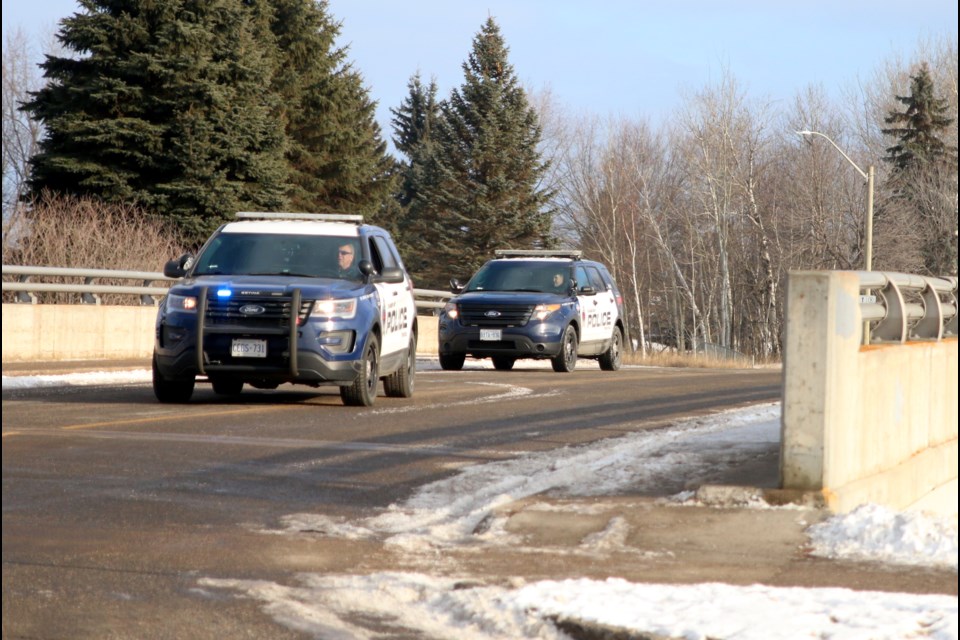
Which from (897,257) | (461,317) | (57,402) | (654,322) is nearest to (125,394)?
(57,402)

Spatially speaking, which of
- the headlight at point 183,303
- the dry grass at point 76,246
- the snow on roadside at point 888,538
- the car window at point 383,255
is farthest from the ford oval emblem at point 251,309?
the dry grass at point 76,246

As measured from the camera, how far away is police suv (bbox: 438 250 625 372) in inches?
895

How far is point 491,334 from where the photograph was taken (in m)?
22.8

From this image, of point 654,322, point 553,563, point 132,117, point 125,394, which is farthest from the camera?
point 654,322

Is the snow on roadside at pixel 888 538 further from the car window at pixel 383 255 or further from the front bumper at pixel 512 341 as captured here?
the front bumper at pixel 512 341

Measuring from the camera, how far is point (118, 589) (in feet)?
20.3

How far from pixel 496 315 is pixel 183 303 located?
31.3ft

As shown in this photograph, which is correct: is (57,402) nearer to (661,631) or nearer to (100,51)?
(661,631)

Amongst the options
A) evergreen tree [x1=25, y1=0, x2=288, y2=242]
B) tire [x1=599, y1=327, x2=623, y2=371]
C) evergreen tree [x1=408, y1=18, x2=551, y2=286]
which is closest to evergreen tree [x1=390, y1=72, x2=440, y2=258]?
evergreen tree [x1=408, y1=18, x2=551, y2=286]

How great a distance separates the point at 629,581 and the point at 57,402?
9031 millimetres

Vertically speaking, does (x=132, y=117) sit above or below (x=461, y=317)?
above

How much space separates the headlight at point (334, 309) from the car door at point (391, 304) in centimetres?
73

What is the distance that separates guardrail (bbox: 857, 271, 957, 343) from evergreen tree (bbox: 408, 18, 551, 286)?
46908mm

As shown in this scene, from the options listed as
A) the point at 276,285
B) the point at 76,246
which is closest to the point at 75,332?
the point at 76,246
